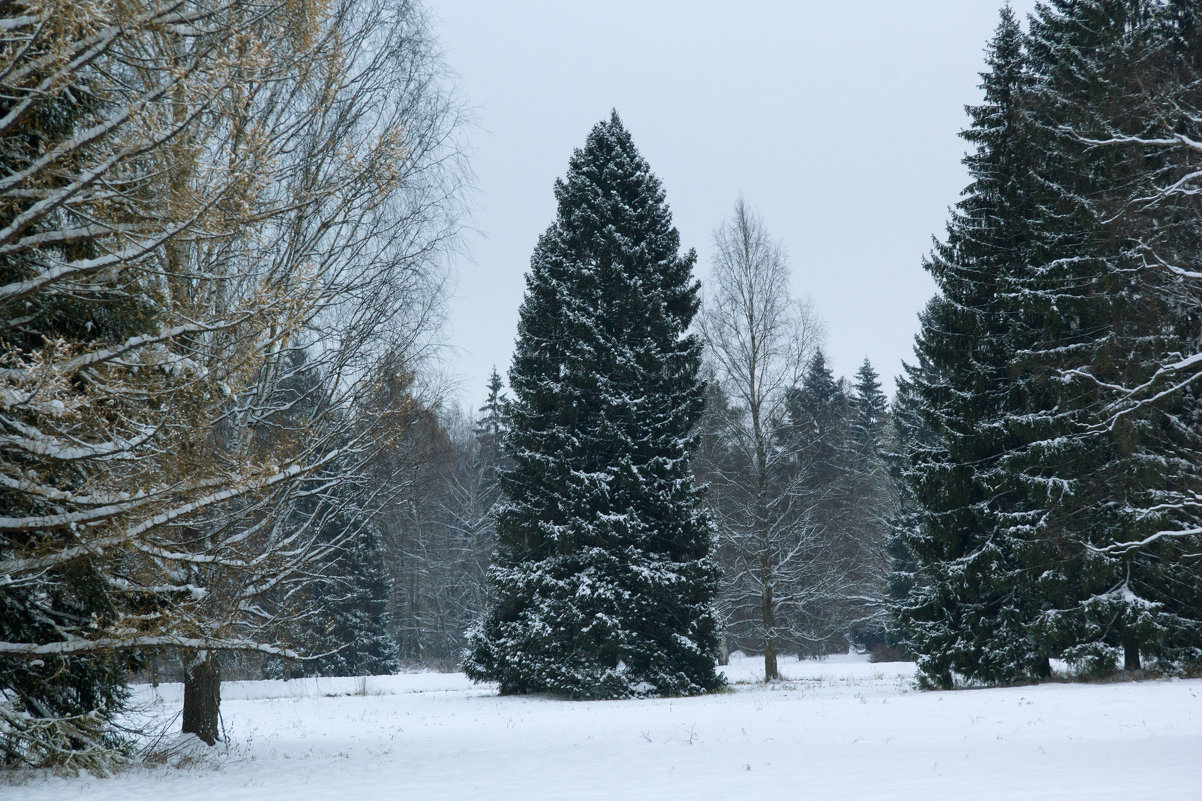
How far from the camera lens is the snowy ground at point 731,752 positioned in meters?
7.17

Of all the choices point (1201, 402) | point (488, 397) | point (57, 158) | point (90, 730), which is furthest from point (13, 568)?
point (488, 397)

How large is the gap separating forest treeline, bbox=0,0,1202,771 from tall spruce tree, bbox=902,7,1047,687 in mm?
75

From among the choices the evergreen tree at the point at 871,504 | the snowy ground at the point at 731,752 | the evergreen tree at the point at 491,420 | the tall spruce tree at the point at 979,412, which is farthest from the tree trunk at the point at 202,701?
the evergreen tree at the point at 491,420

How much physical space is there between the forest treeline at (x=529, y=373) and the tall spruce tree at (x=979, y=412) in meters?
0.08

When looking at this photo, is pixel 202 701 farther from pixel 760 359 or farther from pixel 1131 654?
pixel 760 359

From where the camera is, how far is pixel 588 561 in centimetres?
1845

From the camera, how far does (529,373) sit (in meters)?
20.1

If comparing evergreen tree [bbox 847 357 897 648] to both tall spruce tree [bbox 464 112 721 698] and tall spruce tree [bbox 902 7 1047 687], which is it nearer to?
tall spruce tree [bbox 902 7 1047 687]

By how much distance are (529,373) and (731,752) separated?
1202cm

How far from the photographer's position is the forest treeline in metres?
6.40

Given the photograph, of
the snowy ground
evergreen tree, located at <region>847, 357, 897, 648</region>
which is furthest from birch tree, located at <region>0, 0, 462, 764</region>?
evergreen tree, located at <region>847, 357, 897, 648</region>

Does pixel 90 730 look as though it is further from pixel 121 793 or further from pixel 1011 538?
pixel 1011 538

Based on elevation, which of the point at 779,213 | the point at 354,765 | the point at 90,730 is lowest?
the point at 354,765

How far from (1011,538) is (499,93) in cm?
1230
